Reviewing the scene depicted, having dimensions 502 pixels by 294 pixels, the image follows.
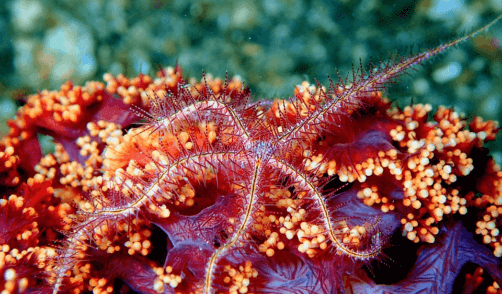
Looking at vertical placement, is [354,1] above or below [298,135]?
above

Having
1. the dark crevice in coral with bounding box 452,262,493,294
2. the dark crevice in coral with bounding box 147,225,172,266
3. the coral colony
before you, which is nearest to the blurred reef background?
the coral colony

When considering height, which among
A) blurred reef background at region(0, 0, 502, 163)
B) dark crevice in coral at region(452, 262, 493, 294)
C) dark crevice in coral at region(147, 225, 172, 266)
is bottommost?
dark crevice in coral at region(452, 262, 493, 294)

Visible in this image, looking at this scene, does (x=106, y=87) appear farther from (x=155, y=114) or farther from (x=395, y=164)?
(x=395, y=164)

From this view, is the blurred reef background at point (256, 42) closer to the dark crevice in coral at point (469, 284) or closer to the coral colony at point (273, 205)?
the coral colony at point (273, 205)

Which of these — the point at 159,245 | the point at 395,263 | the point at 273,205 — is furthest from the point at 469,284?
the point at 159,245

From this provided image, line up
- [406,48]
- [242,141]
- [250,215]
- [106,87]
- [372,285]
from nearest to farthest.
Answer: [250,215] < [242,141] < [372,285] < [406,48] < [106,87]

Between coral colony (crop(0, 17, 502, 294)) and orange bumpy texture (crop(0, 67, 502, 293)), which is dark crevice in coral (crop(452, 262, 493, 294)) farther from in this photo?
orange bumpy texture (crop(0, 67, 502, 293))

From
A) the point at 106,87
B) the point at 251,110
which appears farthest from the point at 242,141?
the point at 106,87

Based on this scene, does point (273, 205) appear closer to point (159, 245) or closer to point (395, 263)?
point (159, 245)

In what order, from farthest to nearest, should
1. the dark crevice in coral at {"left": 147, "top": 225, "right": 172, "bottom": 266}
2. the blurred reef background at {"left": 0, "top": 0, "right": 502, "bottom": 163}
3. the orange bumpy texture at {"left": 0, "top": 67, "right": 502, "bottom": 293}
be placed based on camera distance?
the blurred reef background at {"left": 0, "top": 0, "right": 502, "bottom": 163} < the dark crevice in coral at {"left": 147, "top": 225, "right": 172, "bottom": 266} < the orange bumpy texture at {"left": 0, "top": 67, "right": 502, "bottom": 293}
